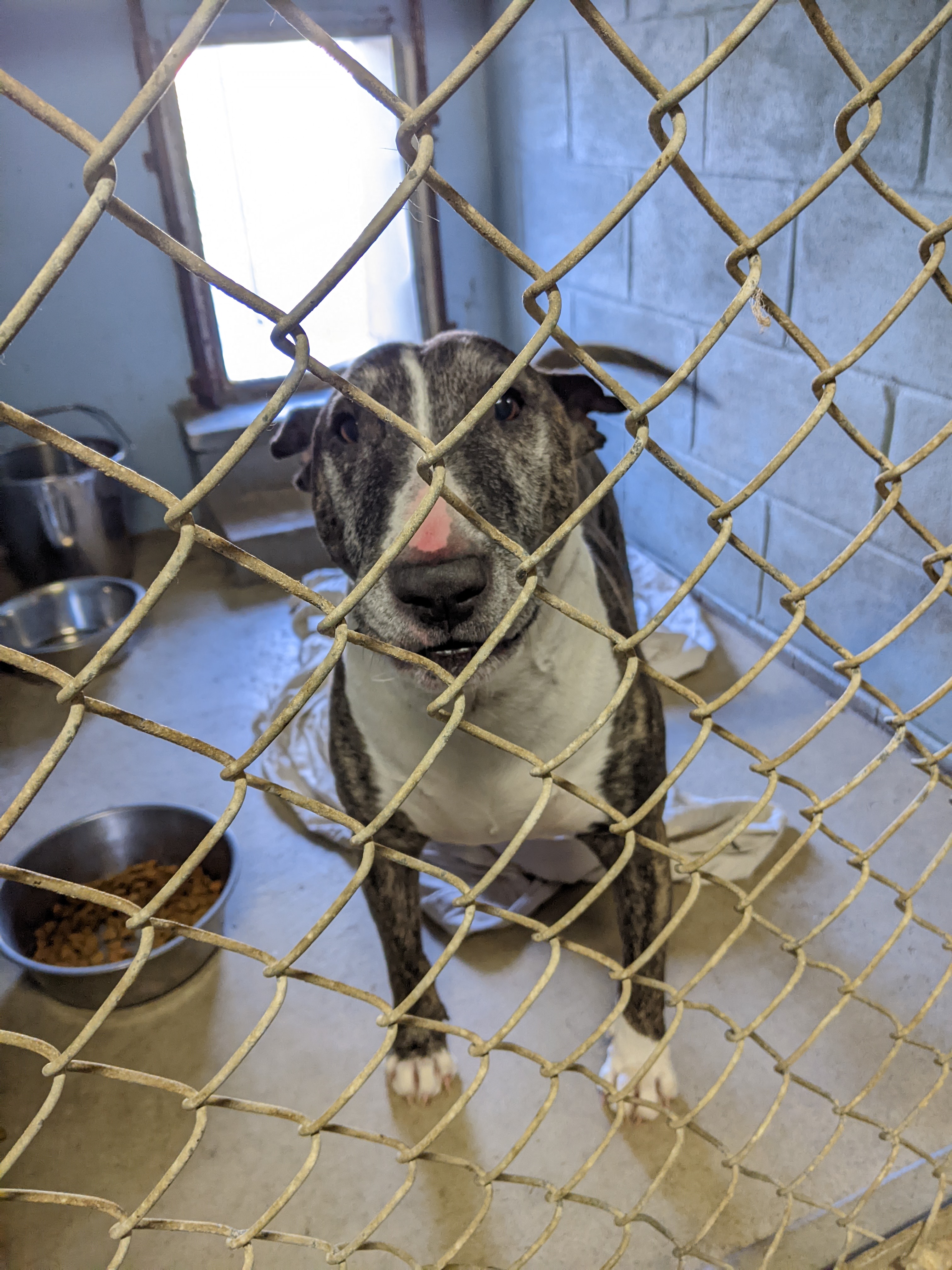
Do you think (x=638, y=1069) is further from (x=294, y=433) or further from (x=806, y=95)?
(x=806, y=95)

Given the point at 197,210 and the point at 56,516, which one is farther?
the point at 197,210

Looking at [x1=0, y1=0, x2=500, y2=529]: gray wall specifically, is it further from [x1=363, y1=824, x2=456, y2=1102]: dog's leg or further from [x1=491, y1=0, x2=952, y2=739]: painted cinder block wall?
[x1=363, y1=824, x2=456, y2=1102]: dog's leg

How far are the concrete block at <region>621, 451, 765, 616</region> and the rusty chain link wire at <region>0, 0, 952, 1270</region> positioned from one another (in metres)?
1.84

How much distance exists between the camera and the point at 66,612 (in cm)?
341

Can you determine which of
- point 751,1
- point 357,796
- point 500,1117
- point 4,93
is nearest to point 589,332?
point 751,1

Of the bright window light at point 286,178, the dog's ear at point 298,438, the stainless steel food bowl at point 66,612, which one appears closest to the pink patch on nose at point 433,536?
the dog's ear at point 298,438

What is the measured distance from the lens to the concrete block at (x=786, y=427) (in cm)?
244

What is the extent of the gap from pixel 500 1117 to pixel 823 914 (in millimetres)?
834

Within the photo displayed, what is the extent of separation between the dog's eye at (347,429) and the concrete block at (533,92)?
2.60m

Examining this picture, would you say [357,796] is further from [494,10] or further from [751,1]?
[494,10]

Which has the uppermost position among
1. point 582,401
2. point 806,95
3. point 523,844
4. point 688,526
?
point 806,95

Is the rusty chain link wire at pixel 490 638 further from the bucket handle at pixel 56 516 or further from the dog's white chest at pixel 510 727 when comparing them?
the bucket handle at pixel 56 516

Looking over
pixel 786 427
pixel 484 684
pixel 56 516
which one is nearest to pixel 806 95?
pixel 786 427

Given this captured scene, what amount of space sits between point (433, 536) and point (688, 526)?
2.41 meters
